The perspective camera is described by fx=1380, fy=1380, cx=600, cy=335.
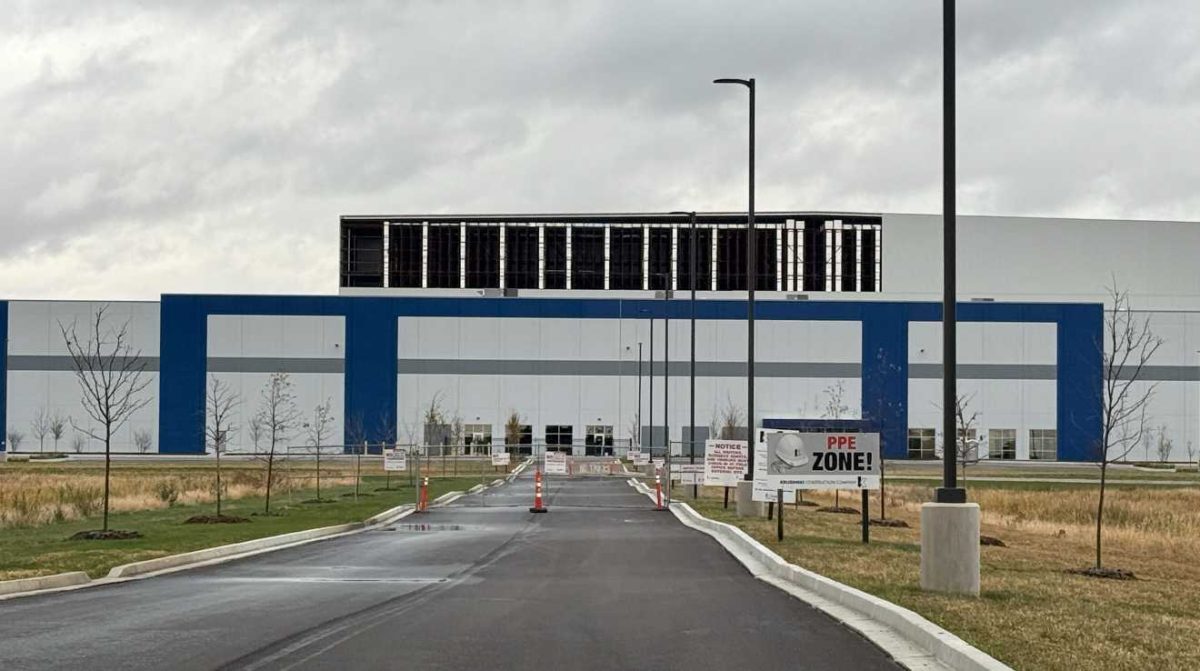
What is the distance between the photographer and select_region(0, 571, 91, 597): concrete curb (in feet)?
57.0

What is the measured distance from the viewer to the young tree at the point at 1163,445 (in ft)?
323

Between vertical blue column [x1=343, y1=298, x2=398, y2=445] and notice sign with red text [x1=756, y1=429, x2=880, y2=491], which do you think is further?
vertical blue column [x1=343, y1=298, x2=398, y2=445]

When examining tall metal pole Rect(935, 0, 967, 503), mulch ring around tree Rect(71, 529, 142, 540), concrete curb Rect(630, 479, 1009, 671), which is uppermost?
tall metal pole Rect(935, 0, 967, 503)

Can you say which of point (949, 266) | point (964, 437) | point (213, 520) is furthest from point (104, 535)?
point (964, 437)

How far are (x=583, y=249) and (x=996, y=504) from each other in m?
64.7

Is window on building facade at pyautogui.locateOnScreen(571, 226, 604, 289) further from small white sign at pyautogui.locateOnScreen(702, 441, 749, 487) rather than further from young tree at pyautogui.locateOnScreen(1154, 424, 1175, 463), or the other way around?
small white sign at pyautogui.locateOnScreen(702, 441, 749, 487)

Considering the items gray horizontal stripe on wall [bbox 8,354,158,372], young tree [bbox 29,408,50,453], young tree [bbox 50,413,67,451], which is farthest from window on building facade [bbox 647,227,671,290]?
young tree [bbox 29,408,50,453]

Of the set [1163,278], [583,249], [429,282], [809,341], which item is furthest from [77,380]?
[1163,278]

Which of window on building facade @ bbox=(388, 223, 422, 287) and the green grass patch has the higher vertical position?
window on building facade @ bbox=(388, 223, 422, 287)

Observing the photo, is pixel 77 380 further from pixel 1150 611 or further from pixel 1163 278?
pixel 1150 611

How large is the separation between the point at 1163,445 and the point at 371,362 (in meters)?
57.0

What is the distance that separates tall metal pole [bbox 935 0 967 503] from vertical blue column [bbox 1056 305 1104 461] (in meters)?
86.7

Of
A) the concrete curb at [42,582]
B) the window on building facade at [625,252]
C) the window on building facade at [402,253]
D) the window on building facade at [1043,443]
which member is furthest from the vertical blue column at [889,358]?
the concrete curb at [42,582]

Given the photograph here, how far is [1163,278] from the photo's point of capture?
10769 centimetres
